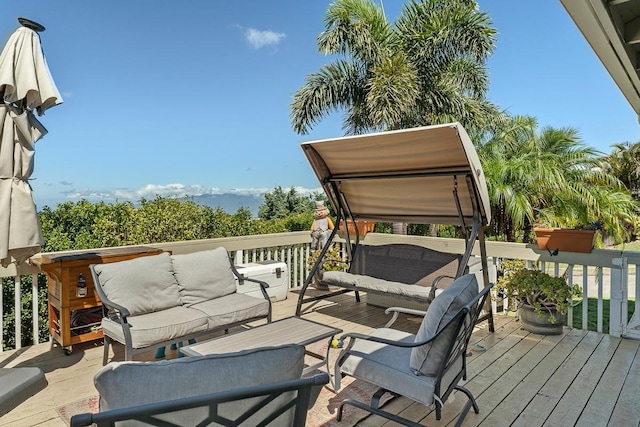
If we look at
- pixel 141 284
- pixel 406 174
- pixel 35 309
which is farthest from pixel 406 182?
pixel 35 309

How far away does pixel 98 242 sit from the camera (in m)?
6.14

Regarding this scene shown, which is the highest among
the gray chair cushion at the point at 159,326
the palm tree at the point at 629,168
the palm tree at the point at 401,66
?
the palm tree at the point at 401,66

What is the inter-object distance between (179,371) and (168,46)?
19125 millimetres

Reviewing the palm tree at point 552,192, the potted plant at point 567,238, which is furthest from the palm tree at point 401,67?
the potted plant at point 567,238

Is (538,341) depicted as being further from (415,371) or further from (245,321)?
(245,321)

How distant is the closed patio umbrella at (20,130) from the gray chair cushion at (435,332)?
2853 millimetres

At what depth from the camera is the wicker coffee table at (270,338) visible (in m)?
2.75

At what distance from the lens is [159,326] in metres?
3.24

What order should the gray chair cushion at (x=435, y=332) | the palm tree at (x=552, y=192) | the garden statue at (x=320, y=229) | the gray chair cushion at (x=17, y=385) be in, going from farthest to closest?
the palm tree at (x=552, y=192), the garden statue at (x=320, y=229), the gray chair cushion at (x=435, y=332), the gray chair cushion at (x=17, y=385)

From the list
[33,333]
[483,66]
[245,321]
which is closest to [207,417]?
[245,321]

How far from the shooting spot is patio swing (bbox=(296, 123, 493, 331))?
161 inches

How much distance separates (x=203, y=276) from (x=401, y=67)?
8923 millimetres

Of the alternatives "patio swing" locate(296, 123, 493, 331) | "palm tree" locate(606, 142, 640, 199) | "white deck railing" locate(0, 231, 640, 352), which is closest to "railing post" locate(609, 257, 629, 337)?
"white deck railing" locate(0, 231, 640, 352)

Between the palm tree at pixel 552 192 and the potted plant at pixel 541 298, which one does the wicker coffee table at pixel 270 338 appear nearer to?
the potted plant at pixel 541 298
